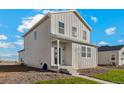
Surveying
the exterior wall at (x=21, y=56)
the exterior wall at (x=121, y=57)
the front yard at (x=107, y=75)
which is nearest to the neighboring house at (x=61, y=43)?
the front yard at (x=107, y=75)

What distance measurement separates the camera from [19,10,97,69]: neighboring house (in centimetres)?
1722

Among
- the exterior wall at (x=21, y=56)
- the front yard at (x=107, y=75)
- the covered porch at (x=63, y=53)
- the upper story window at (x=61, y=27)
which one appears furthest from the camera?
the exterior wall at (x=21, y=56)

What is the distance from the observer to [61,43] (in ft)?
61.1

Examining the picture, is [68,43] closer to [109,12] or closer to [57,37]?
[57,37]

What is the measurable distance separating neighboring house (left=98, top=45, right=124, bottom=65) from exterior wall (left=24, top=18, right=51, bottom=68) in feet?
50.5

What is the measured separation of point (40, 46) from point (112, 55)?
58.6 feet

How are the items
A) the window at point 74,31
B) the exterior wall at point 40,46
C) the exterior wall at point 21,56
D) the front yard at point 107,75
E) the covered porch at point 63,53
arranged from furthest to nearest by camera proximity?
the exterior wall at point 21,56 < the window at point 74,31 < the exterior wall at point 40,46 < the covered porch at point 63,53 < the front yard at point 107,75

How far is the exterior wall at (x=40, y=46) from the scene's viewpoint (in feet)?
57.4

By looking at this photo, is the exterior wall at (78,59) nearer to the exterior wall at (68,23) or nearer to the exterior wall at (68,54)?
the exterior wall at (68,54)

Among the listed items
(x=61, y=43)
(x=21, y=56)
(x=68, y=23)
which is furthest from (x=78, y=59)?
(x=21, y=56)

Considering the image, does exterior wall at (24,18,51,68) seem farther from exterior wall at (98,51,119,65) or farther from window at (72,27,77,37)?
exterior wall at (98,51,119,65)

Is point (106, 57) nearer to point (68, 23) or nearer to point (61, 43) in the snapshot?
point (68, 23)
